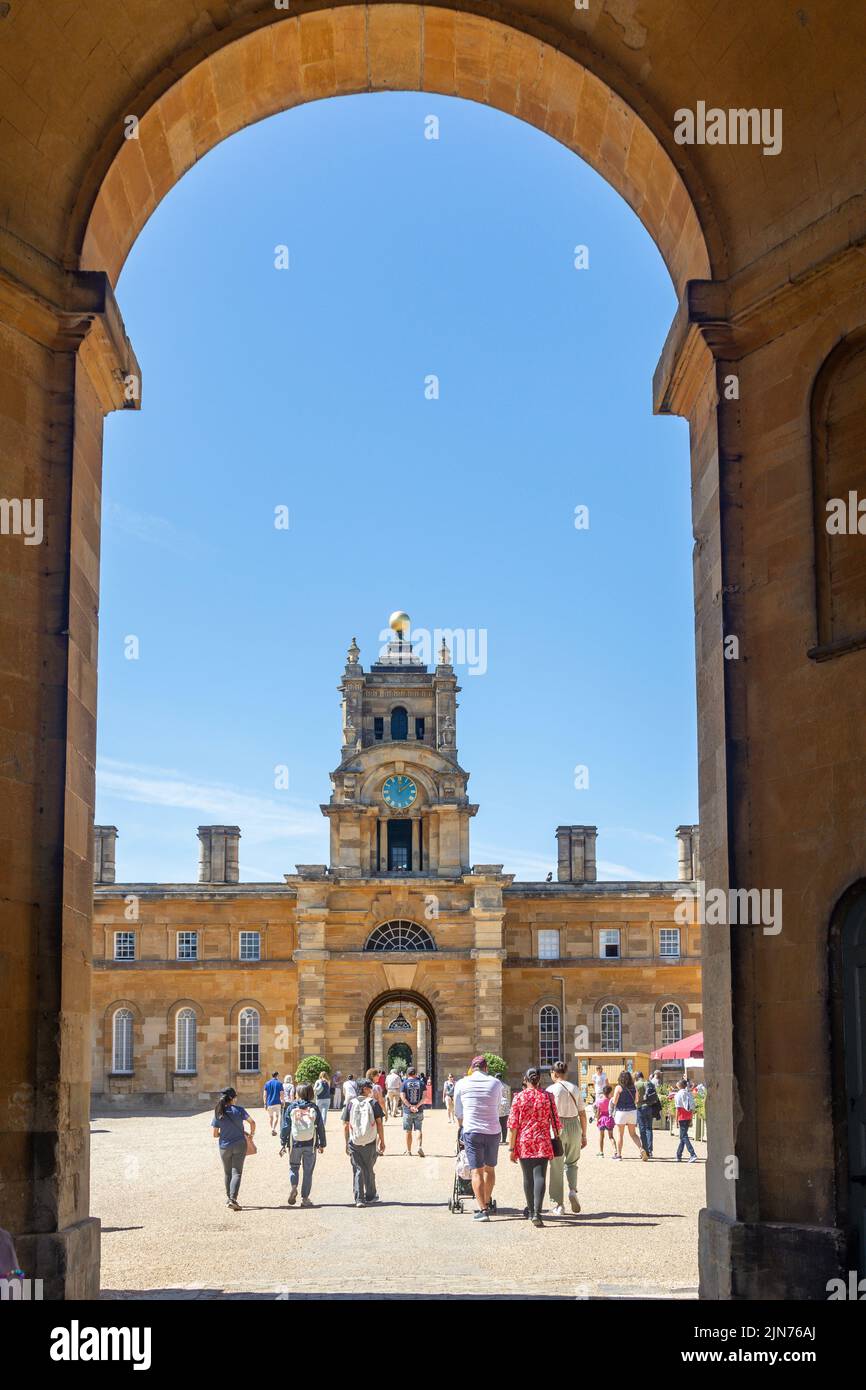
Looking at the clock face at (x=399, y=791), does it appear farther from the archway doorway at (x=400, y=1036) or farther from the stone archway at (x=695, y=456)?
the stone archway at (x=695, y=456)

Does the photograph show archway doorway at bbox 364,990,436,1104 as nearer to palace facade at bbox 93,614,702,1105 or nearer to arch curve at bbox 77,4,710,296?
palace facade at bbox 93,614,702,1105

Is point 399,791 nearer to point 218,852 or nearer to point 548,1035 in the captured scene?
point 218,852

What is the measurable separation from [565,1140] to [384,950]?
3969 centimetres

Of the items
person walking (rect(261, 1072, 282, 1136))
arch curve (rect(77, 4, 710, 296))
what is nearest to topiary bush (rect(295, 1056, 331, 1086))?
person walking (rect(261, 1072, 282, 1136))

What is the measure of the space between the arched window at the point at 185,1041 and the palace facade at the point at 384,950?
57mm

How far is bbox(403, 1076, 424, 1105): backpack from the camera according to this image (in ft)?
97.9

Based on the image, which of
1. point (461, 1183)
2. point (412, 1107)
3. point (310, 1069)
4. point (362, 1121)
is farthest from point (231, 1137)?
point (310, 1069)

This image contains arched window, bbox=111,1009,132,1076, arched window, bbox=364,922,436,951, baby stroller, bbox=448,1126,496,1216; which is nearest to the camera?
baby stroller, bbox=448,1126,496,1216

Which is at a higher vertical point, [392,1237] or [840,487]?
[840,487]

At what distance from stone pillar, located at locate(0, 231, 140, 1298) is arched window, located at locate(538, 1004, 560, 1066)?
164 ft

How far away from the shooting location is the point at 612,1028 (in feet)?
197

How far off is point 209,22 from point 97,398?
3.14 m
